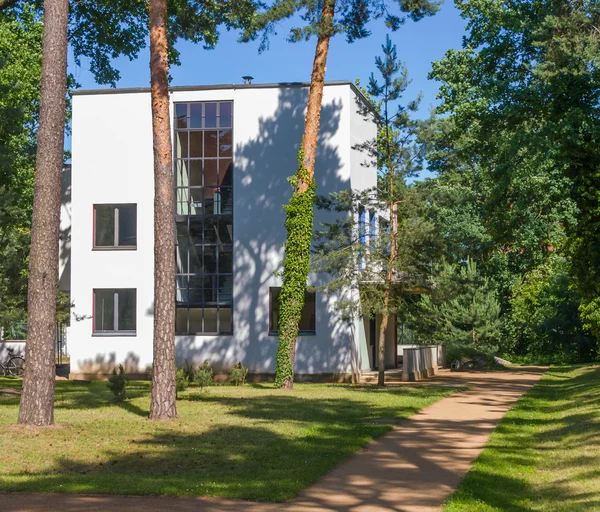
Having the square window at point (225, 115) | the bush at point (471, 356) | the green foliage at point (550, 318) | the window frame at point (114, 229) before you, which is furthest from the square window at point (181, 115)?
the green foliage at point (550, 318)

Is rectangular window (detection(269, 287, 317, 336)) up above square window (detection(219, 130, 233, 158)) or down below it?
below

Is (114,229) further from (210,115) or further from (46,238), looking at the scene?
(46,238)

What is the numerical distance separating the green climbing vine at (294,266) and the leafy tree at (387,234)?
517 millimetres

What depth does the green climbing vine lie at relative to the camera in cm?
2577

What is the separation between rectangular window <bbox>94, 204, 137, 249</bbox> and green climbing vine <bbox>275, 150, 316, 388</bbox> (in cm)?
780

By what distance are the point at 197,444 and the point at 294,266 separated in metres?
12.7

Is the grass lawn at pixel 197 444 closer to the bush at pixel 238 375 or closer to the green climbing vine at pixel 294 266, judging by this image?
the green climbing vine at pixel 294 266

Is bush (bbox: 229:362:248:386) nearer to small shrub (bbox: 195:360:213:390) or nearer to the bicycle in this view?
small shrub (bbox: 195:360:213:390)

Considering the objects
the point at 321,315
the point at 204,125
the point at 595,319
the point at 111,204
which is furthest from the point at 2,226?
the point at 595,319

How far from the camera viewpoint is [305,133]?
84.4ft

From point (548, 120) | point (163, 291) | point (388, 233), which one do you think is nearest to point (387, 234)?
point (388, 233)

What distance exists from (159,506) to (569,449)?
6375mm

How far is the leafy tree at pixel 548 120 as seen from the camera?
23453mm

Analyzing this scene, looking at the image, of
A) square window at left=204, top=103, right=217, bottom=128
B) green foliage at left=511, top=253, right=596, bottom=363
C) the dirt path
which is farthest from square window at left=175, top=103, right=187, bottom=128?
green foliage at left=511, top=253, right=596, bottom=363
